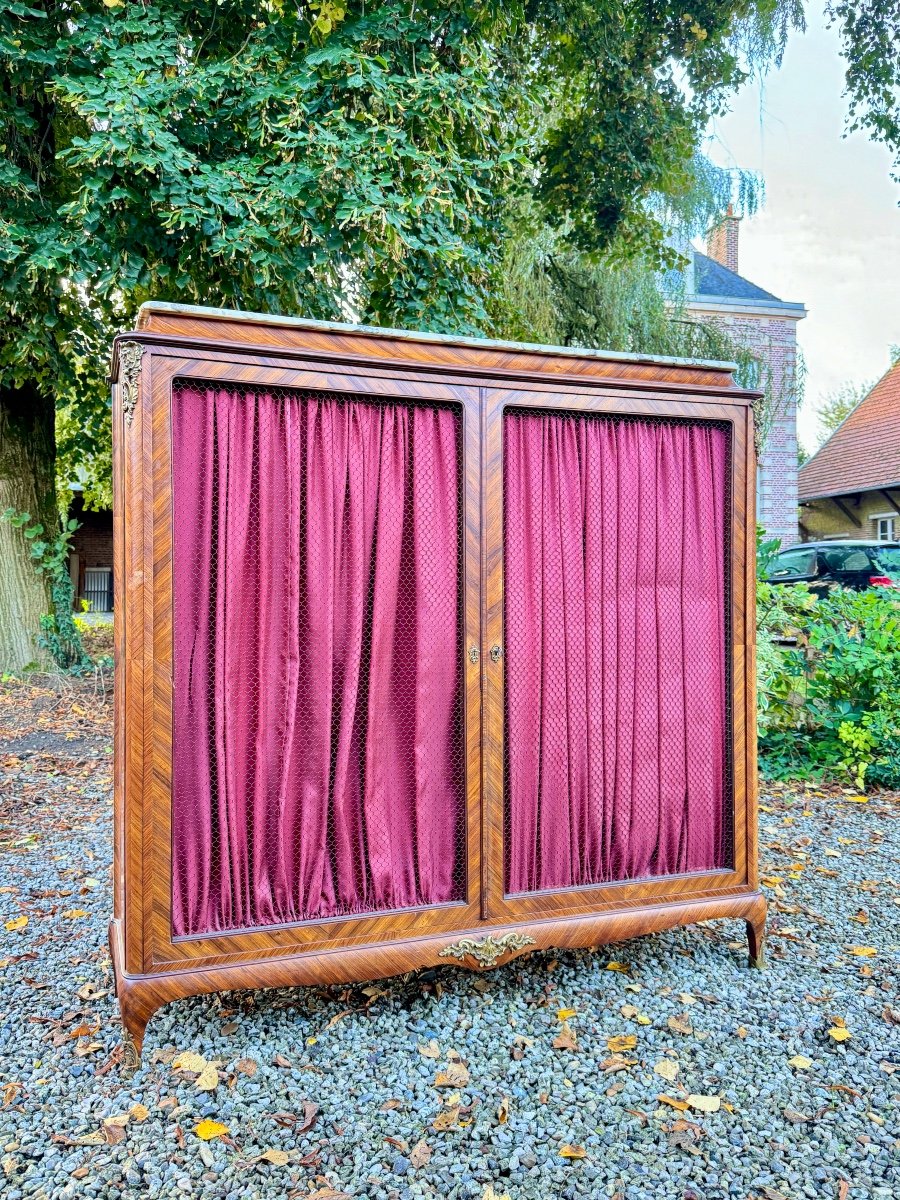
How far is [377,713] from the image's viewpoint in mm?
2451

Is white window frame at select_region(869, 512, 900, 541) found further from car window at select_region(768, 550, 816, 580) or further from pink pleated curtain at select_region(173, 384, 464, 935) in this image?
pink pleated curtain at select_region(173, 384, 464, 935)

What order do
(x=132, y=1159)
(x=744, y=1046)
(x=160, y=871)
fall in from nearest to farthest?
(x=132, y=1159), (x=160, y=871), (x=744, y=1046)

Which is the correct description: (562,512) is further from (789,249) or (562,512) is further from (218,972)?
(789,249)

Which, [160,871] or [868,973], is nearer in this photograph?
[160,871]

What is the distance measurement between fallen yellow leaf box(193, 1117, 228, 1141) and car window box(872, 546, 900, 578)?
9.21 meters

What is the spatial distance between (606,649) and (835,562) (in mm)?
9490

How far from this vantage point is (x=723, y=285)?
16984mm

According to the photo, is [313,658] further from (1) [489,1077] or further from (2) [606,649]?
(1) [489,1077]

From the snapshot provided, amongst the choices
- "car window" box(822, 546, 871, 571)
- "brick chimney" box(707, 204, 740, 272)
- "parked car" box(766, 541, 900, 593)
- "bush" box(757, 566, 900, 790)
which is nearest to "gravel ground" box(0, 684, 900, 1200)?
"bush" box(757, 566, 900, 790)

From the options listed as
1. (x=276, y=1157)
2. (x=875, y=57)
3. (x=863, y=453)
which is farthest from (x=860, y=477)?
(x=276, y=1157)

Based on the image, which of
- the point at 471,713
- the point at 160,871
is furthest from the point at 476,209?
the point at 160,871

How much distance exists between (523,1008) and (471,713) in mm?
979

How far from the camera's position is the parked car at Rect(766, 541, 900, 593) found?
10.1m

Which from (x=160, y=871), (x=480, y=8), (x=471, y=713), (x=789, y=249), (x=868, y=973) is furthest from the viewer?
(x=789, y=249)
